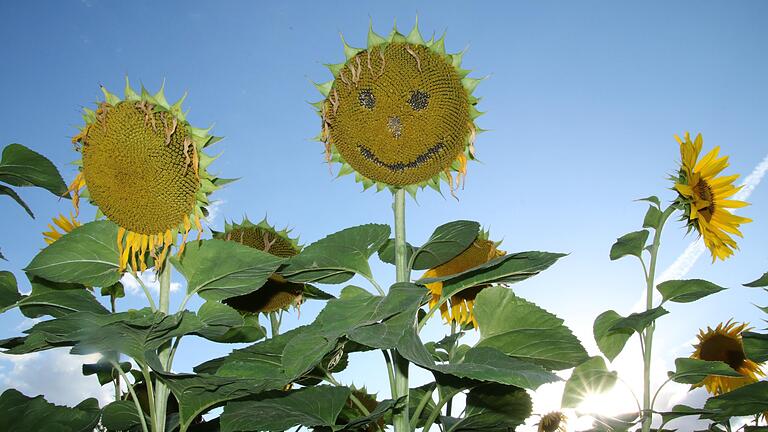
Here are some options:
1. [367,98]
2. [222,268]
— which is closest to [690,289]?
[367,98]

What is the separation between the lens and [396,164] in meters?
2.74

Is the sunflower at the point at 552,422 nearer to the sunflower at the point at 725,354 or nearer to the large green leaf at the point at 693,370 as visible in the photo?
the sunflower at the point at 725,354

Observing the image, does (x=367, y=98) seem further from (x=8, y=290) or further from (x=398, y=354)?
(x=8, y=290)

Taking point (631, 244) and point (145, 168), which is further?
point (631, 244)

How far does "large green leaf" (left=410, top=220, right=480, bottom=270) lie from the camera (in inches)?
105

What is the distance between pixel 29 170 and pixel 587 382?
2.98 metres

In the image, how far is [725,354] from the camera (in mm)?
5531

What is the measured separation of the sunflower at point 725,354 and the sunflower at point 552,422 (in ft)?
4.37

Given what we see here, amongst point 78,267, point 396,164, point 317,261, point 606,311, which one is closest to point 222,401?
point 317,261

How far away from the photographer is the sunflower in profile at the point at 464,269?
370cm

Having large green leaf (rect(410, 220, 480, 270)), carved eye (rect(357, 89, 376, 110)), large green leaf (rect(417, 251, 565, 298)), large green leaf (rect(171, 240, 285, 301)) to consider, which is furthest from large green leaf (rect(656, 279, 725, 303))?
large green leaf (rect(171, 240, 285, 301))

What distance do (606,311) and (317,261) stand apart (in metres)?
1.73

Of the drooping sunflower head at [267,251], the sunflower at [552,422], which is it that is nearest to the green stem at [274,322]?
the drooping sunflower head at [267,251]

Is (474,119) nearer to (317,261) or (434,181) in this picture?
(434,181)
